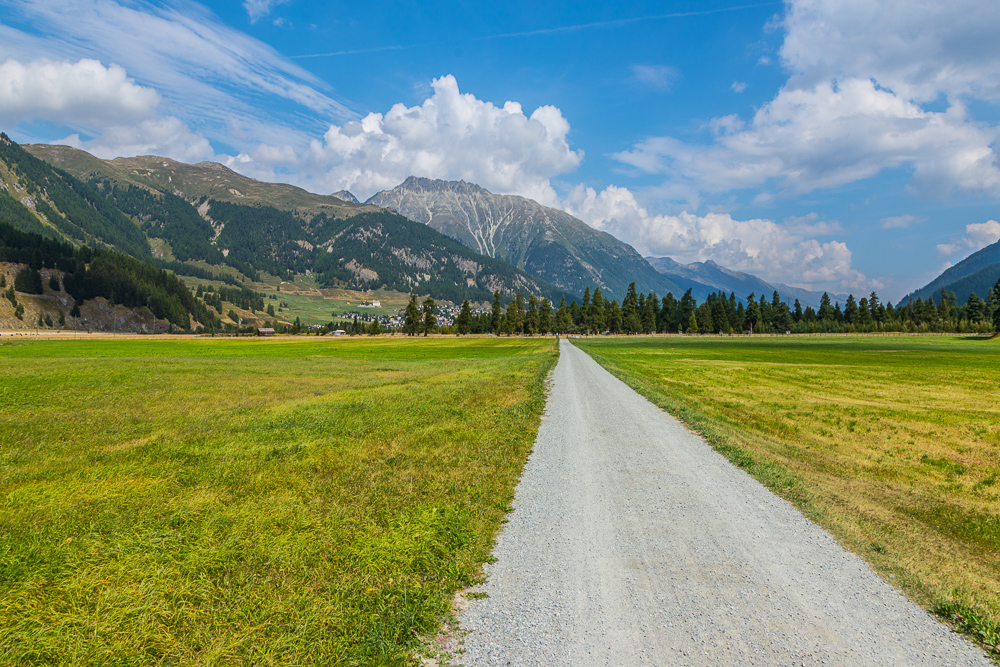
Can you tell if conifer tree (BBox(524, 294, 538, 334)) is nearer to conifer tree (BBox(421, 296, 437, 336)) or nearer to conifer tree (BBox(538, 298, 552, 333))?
conifer tree (BBox(538, 298, 552, 333))

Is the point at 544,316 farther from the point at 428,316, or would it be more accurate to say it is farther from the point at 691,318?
the point at 691,318

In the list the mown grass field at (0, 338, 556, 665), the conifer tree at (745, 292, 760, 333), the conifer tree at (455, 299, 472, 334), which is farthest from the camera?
the conifer tree at (745, 292, 760, 333)

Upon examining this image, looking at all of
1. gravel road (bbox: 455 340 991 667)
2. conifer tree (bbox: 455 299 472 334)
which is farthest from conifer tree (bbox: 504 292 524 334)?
gravel road (bbox: 455 340 991 667)

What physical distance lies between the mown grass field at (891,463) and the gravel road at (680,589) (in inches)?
27.4

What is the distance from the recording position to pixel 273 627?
4.73 m

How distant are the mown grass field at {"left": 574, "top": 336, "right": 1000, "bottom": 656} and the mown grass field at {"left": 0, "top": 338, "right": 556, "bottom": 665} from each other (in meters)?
6.29

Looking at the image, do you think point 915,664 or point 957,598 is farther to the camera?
point 957,598

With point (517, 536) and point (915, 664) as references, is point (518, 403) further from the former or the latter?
point (915, 664)

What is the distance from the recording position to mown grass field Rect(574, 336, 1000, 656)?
6609 millimetres

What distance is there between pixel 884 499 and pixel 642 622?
8676mm

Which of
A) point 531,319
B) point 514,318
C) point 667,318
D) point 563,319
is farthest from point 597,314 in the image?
point 514,318

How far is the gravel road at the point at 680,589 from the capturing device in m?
4.63

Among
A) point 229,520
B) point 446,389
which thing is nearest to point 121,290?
point 446,389

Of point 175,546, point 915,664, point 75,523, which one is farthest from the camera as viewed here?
point 75,523
